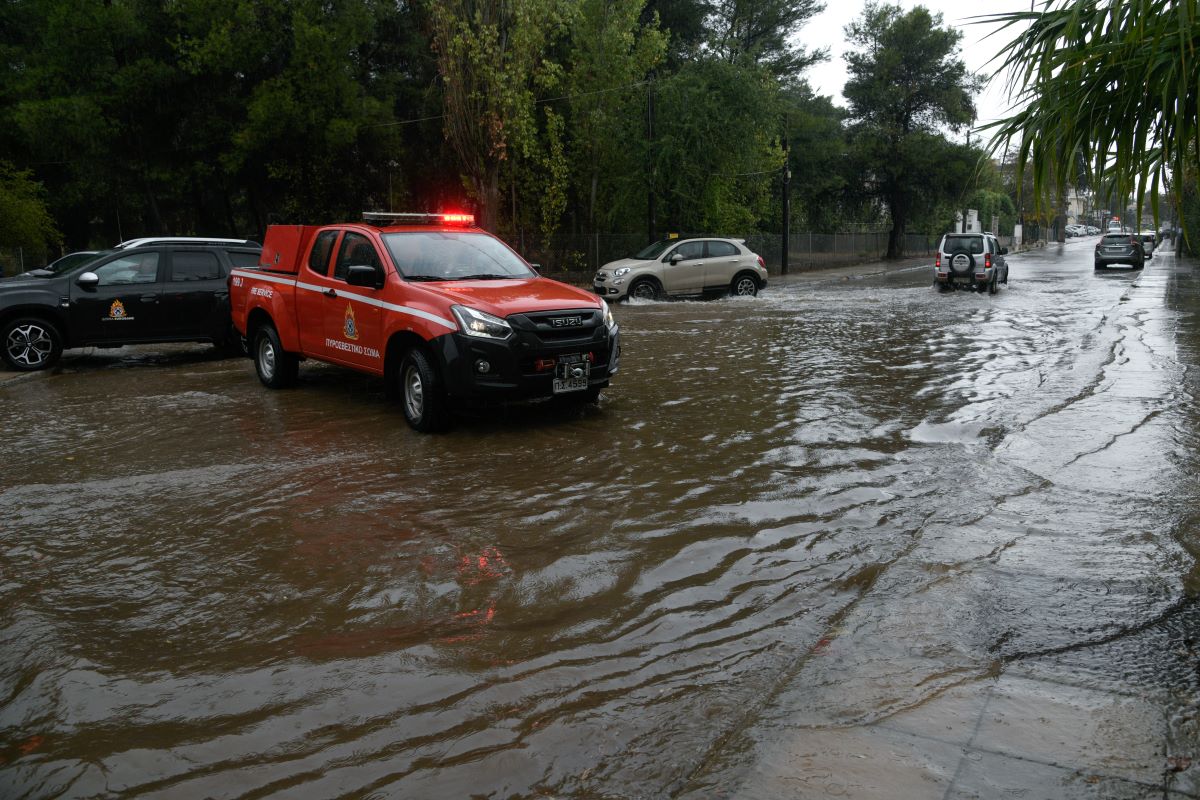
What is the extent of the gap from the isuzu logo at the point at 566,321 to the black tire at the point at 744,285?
18085mm

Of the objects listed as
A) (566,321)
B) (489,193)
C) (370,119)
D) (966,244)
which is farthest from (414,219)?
(370,119)

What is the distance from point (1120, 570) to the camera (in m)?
5.10

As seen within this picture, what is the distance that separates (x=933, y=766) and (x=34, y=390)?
1182cm

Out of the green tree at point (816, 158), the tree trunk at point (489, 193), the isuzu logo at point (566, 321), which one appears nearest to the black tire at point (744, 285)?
the tree trunk at point (489, 193)

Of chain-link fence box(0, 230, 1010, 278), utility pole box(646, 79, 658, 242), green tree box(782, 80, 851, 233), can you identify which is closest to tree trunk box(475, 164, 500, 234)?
chain-link fence box(0, 230, 1010, 278)

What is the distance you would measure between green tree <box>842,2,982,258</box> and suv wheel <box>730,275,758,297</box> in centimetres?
2958

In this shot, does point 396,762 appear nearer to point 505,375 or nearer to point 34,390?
point 505,375

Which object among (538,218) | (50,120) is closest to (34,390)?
(50,120)

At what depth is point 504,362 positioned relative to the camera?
8.31 metres

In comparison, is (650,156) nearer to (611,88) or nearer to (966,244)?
(611,88)

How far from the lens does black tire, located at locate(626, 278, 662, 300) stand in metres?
25.3

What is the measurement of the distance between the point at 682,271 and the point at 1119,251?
21943mm

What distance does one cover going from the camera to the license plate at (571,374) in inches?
340

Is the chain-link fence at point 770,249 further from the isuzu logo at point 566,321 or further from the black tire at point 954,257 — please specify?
the isuzu logo at point 566,321
